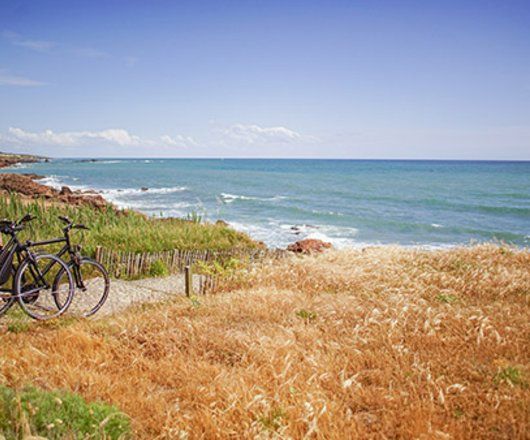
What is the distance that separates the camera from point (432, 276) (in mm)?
9281

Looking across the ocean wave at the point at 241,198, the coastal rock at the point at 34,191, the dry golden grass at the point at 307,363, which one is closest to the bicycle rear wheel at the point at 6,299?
the dry golden grass at the point at 307,363

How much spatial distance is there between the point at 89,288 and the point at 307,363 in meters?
7.05

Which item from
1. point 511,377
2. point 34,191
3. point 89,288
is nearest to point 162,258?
point 89,288

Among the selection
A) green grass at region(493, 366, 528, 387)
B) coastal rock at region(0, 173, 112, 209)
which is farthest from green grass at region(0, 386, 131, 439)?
coastal rock at region(0, 173, 112, 209)

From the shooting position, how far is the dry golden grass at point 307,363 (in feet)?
12.5

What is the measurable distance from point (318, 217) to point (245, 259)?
26.9 metres

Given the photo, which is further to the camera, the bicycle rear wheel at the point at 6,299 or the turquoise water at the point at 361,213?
the turquoise water at the point at 361,213

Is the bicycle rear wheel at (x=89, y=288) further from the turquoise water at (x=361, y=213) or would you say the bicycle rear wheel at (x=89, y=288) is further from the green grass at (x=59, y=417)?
the turquoise water at (x=361, y=213)

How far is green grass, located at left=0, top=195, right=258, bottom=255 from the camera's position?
13.7 m

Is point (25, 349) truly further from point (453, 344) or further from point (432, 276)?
point (432, 276)

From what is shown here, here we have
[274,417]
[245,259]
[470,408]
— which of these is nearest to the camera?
[274,417]

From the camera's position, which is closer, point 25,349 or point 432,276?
point 25,349

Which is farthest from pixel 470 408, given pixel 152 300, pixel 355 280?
pixel 152 300

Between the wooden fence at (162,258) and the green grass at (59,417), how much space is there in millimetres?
7424
